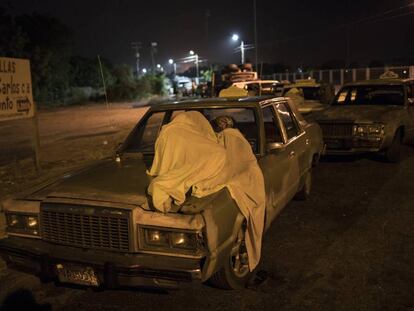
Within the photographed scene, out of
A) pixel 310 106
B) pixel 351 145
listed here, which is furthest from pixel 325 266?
pixel 310 106

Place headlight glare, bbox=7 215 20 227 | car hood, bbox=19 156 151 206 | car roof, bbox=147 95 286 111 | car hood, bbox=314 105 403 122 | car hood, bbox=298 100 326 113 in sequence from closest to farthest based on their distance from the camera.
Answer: car hood, bbox=19 156 151 206 < headlight glare, bbox=7 215 20 227 < car roof, bbox=147 95 286 111 < car hood, bbox=314 105 403 122 < car hood, bbox=298 100 326 113

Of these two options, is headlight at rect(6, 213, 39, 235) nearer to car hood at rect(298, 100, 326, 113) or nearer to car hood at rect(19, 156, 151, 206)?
car hood at rect(19, 156, 151, 206)

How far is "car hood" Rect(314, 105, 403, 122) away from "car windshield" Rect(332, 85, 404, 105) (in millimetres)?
418

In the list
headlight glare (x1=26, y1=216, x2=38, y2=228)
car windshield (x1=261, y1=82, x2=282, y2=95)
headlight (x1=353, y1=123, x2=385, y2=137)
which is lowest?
headlight glare (x1=26, y1=216, x2=38, y2=228)

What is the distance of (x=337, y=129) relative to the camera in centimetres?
880

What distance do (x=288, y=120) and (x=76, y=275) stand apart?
3.48 metres

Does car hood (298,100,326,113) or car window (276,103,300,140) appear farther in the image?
car hood (298,100,326,113)

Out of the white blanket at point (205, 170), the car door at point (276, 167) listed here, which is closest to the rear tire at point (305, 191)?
the car door at point (276, 167)

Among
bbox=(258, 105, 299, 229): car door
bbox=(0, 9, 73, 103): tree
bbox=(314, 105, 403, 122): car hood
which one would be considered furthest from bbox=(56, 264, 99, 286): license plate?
bbox=(0, 9, 73, 103): tree

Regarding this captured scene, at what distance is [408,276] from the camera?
4.18 metres

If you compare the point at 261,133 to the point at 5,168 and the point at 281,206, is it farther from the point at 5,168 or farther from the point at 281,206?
the point at 5,168

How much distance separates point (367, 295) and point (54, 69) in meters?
41.5

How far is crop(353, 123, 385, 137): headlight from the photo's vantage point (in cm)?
855

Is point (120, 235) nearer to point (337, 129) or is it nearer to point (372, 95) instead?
point (337, 129)
